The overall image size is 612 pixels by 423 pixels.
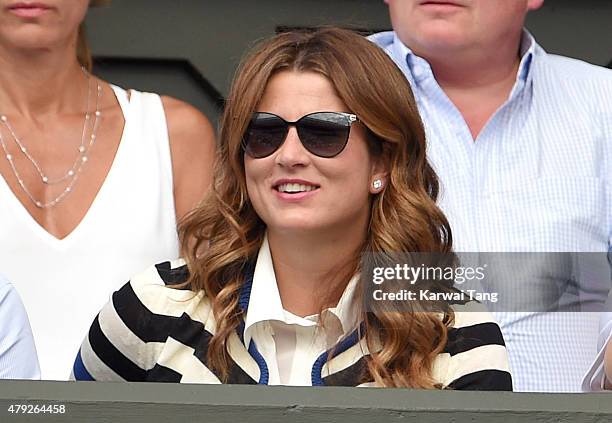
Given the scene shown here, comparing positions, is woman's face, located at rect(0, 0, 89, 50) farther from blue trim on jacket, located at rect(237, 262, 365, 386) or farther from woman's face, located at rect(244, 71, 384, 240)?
blue trim on jacket, located at rect(237, 262, 365, 386)

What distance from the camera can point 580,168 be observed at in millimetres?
3451

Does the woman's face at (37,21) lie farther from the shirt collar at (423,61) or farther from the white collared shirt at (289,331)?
the white collared shirt at (289,331)

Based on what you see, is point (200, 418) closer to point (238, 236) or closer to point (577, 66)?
point (238, 236)

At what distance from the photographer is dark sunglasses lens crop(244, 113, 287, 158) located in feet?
9.36

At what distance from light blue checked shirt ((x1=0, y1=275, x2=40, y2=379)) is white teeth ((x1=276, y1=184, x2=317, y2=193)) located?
54 centimetres

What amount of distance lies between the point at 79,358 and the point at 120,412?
0.40m

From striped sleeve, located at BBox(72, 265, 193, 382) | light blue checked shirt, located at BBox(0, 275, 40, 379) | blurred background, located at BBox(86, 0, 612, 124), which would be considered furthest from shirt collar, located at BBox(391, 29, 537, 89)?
light blue checked shirt, located at BBox(0, 275, 40, 379)

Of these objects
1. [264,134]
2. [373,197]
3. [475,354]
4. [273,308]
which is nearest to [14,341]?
[273,308]

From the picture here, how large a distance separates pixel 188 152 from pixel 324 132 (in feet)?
2.79

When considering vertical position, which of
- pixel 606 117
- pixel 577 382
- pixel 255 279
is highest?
pixel 606 117

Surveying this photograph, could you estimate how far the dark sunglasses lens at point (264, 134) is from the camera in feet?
9.36

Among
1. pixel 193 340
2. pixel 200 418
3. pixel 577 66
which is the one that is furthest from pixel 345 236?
pixel 577 66

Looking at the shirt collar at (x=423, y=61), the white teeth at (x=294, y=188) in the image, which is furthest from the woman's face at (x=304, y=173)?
the shirt collar at (x=423, y=61)

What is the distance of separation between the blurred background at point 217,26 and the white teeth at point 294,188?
125 centimetres
